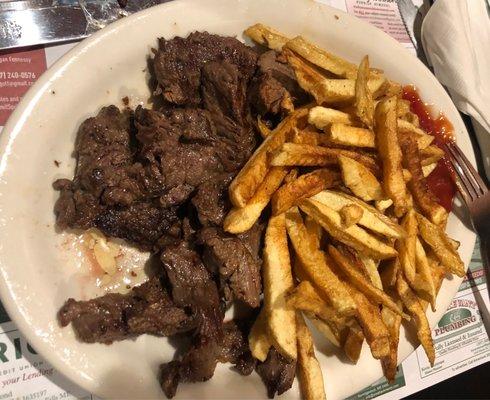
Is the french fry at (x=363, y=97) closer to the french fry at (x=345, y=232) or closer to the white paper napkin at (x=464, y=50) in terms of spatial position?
the french fry at (x=345, y=232)

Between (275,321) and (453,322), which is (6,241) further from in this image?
(453,322)

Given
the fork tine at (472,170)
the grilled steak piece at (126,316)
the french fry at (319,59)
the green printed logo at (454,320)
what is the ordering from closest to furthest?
the grilled steak piece at (126,316), the french fry at (319,59), the fork tine at (472,170), the green printed logo at (454,320)

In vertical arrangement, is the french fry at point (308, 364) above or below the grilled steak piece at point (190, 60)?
below

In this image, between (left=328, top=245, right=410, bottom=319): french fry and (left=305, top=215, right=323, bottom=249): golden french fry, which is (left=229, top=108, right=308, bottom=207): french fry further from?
(left=328, top=245, right=410, bottom=319): french fry

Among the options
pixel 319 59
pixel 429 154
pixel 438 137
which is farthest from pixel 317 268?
pixel 438 137

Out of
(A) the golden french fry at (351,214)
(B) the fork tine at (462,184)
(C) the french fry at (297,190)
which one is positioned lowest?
(B) the fork tine at (462,184)

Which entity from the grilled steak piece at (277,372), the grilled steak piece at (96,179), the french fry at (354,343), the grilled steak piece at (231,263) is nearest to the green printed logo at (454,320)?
the french fry at (354,343)

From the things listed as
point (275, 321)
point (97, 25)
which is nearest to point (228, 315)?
point (275, 321)
